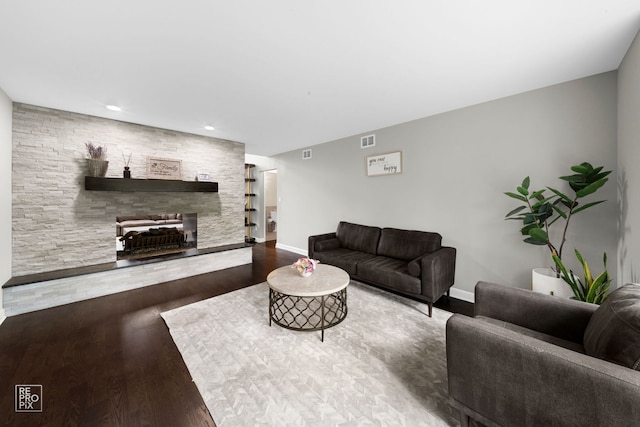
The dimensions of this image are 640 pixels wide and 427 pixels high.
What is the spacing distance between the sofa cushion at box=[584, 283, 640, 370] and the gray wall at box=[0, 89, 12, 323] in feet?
16.3

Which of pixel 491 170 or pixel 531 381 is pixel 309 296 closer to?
pixel 531 381

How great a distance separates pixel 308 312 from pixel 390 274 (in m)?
1.10

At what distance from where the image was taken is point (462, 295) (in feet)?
10.3

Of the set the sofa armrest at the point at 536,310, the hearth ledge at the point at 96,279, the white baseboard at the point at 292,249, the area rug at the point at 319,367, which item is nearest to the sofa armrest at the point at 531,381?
the area rug at the point at 319,367

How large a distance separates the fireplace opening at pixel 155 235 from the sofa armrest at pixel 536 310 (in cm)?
450

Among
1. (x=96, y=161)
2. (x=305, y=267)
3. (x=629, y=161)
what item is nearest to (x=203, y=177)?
(x=96, y=161)

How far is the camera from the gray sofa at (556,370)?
3.09 feet

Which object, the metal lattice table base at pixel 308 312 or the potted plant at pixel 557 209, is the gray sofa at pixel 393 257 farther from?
the potted plant at pixel 557 209

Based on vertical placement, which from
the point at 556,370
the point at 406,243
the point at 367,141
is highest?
the point at 367,141

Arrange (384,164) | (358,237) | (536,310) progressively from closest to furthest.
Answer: (536,310) → (384,164) → (358,237)

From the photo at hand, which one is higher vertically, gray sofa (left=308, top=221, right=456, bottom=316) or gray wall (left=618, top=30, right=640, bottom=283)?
gray wall (left=618, top=30, right=640, bottom=283)

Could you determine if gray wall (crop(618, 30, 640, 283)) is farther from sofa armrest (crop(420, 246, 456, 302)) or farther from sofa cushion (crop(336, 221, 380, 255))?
sofa cushion (crop(336, 221, 380, 255))

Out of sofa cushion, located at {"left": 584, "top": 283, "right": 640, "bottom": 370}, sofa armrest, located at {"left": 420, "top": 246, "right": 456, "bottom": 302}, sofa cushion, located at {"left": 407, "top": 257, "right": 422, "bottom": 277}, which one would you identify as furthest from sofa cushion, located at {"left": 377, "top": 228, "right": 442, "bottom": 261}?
sofa cushion, located at {"left": 584, "top": 283, "right": 640, "bottom": 370}

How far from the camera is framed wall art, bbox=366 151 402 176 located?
3.74 meters
